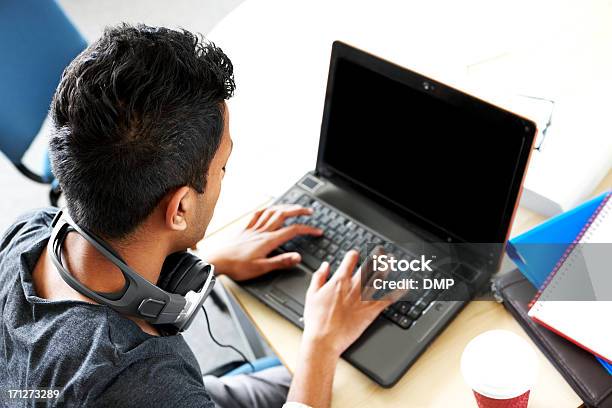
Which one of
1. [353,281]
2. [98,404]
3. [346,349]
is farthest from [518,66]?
[98,404]

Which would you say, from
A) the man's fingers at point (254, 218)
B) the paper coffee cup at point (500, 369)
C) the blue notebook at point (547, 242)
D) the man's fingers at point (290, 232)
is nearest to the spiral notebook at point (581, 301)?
the blue notebook at point (547, 242)

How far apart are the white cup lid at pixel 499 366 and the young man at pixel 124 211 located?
241 mm

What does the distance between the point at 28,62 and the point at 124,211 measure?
0.90 m

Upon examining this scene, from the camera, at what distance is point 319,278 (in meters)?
1.09

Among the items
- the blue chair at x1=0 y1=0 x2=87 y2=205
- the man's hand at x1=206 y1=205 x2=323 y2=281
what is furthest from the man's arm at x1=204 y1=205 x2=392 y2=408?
the blue chair at x1=0 y1=0 x2=87 y2=205

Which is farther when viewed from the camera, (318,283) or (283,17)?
(283,17)

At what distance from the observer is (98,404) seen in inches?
32.1

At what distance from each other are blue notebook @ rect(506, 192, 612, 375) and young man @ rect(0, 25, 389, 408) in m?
0.35

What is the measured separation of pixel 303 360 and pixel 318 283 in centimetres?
14

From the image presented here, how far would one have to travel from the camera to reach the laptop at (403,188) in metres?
0.99

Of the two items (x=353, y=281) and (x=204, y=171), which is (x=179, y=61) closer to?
(x=204, y=171)

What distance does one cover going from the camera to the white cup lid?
80 cm

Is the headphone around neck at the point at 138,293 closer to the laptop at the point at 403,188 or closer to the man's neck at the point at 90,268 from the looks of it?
the man's neck at the point at 90,268

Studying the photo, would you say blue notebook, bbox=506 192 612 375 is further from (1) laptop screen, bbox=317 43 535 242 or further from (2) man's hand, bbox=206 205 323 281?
(2) man's hand, bbox=206 205 323 281
